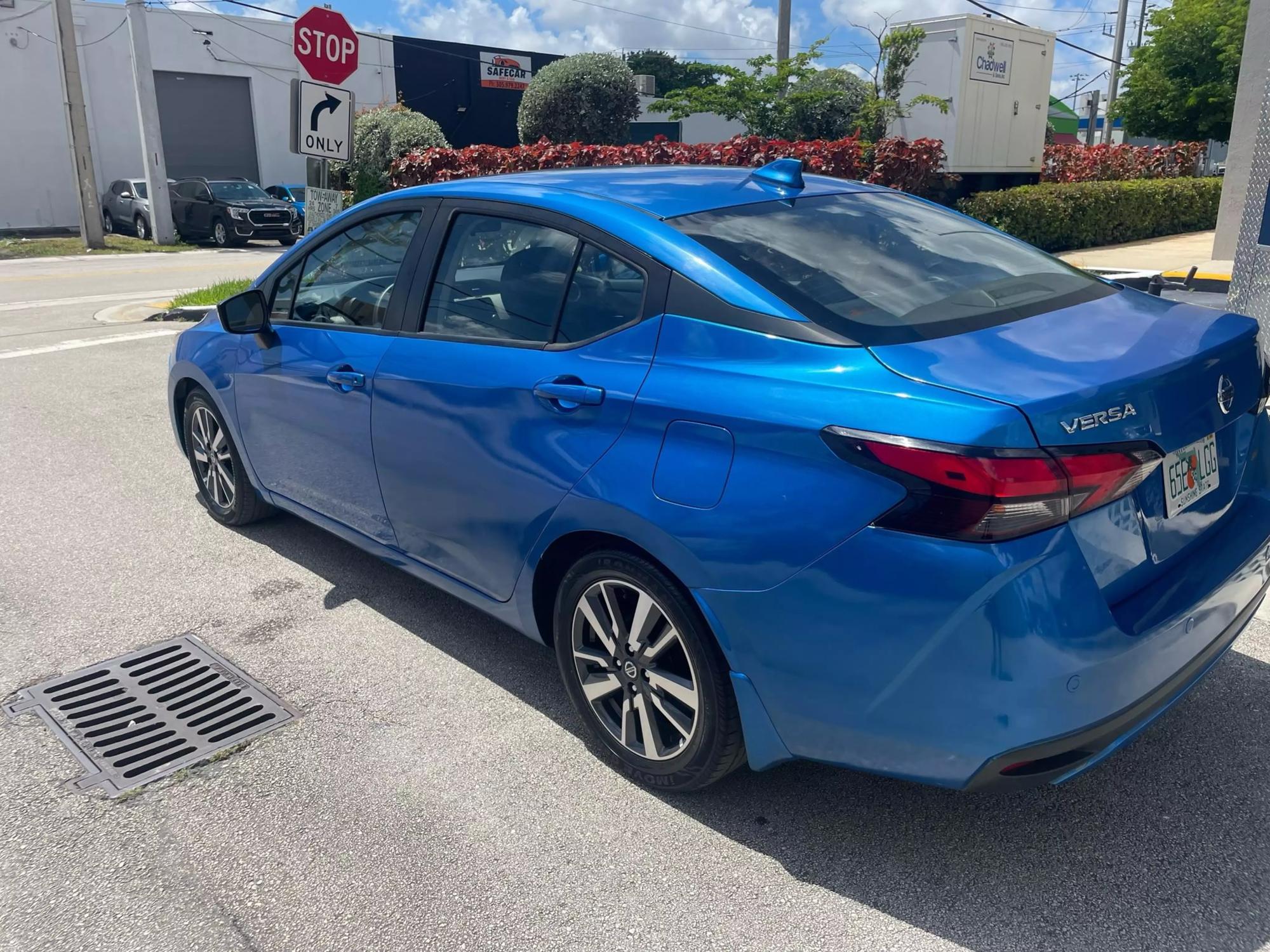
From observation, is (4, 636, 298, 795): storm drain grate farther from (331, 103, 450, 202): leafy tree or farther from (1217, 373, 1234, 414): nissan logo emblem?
(331, 103, 450, 202): leafy tree

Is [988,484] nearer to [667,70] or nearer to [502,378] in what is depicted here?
[502,378]

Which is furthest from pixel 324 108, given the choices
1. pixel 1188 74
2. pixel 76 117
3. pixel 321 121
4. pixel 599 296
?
pixel 1188 74

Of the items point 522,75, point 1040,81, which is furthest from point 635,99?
point 522,75

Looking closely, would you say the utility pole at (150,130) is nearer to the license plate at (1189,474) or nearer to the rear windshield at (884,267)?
the rear windshield at (884,267)

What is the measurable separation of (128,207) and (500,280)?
26.7 metres

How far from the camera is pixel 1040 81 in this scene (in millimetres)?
18297

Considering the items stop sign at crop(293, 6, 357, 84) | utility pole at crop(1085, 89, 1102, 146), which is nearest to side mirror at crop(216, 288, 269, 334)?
stop sign at crop(293, 6, 357, 84)

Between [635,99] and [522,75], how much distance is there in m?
18.3

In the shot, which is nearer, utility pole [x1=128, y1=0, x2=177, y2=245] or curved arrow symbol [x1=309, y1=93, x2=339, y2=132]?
curved arrow symbol [x1=309, y1=93, x2=339, y2=132]

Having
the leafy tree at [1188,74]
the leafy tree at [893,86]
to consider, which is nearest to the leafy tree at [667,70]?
the leafy tree at [1188,74]

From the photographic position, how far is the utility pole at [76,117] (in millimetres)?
21766

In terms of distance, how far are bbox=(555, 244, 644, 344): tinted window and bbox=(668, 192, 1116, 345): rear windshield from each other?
0.72 feet

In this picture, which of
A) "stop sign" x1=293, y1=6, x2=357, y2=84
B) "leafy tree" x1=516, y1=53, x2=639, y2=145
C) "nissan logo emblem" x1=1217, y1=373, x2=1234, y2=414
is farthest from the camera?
"leafy tree" x1=516, y1=53, x2=639, y2=145

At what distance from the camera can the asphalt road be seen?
2.49m
